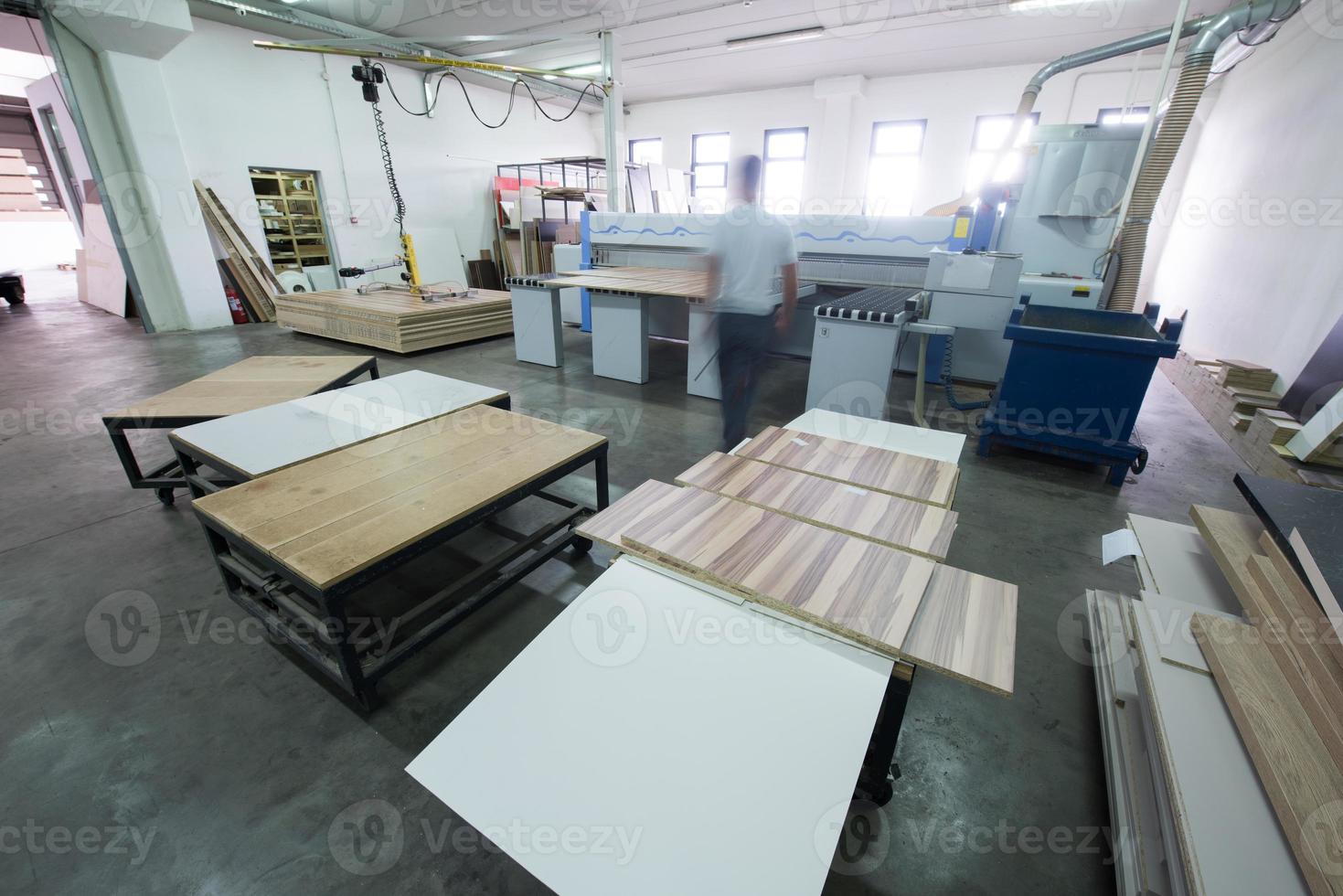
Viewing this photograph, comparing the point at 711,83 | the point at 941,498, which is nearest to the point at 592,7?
the point at 711,83

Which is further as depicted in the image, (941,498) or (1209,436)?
(1209,436)

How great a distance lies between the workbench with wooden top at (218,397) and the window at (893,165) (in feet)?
29.0

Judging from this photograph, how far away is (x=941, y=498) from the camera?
62.2 inches

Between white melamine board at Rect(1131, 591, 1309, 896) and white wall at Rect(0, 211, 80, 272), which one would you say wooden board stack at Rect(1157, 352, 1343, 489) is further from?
white wall at Rect(0, 211, 80, 272)

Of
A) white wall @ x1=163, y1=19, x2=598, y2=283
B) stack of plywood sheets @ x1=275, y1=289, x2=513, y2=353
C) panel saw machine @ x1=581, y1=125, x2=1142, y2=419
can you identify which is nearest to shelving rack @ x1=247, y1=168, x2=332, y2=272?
white wall @ x1=163, y1=19, x2=598, y2=283

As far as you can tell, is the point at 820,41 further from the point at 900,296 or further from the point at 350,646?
the point at 350,646

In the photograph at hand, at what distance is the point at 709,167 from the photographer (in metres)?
11.1

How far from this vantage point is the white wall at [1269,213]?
3.48 m

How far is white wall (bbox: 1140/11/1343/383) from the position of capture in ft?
11.4

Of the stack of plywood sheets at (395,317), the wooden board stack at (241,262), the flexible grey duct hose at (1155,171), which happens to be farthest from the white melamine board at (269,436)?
the wooden board stack at (241,262)

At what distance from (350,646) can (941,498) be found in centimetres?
177

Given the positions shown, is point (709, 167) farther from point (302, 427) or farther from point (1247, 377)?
point (302, 427)

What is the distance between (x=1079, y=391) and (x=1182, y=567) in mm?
1703

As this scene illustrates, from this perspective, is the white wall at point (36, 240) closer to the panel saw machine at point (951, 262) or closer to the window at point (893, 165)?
the panel saw machine at point (951, 262)
